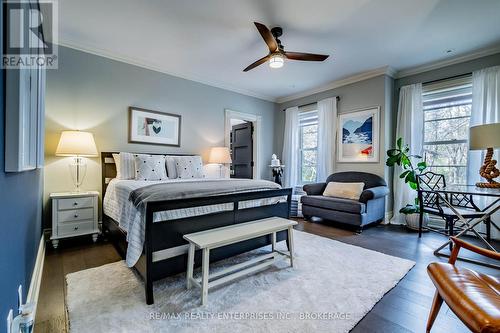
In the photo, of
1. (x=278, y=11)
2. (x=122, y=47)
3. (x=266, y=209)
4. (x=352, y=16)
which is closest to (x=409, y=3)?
(x=352, y=16)

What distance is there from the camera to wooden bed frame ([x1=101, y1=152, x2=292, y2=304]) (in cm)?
175

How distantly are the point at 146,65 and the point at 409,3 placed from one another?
3.74 meters

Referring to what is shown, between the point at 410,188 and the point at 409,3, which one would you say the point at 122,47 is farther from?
the point at 410,188

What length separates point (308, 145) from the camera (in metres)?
5.60

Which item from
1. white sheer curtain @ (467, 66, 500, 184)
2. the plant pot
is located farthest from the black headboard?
white sheer curtain @ (467, 66, 500, 184)

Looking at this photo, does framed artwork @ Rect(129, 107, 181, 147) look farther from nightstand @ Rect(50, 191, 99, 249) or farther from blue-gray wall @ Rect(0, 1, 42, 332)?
blue-gray wall @ Rect(0, 1, 42, 332)

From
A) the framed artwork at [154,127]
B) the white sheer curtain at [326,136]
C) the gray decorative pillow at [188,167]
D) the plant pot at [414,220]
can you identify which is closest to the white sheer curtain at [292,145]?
the white sheer curtain at [326,136]

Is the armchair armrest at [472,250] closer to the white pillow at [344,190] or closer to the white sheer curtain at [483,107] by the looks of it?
the white pillow at [344,190]

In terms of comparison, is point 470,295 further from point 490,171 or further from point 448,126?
point 448,126

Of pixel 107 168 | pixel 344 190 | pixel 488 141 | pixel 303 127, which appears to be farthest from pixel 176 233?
pixel 303 127

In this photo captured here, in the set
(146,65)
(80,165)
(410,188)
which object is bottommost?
(410,188)

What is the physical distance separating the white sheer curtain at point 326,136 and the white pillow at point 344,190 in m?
0.57

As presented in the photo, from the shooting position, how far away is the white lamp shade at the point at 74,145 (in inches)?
112

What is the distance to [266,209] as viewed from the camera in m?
2.65
